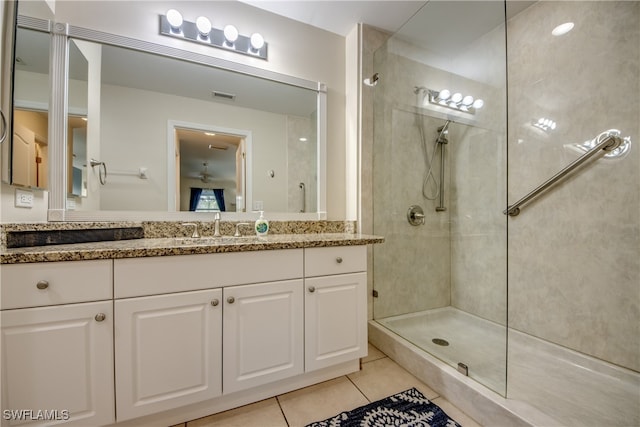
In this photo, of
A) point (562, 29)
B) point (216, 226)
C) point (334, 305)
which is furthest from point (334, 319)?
point (562, 29)

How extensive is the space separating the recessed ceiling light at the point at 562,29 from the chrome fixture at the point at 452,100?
1.85 feet

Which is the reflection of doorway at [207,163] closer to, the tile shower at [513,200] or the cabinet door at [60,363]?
the cabinet door at [60,363]

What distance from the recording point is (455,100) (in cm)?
184

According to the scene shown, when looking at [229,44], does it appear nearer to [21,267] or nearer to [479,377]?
[21,267]

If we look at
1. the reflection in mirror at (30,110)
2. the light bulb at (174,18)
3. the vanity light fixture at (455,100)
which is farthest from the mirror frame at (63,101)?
the vanity light fixture at (455,100)

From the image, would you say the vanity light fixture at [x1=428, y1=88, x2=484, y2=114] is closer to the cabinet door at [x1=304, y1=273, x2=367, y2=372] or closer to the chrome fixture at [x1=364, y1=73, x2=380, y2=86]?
the chrome fixture at [x1=364, y1=73, x2=380, y2=86]

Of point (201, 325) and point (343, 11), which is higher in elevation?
point (343, 11)

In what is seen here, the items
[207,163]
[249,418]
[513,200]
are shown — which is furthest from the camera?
[513,200]

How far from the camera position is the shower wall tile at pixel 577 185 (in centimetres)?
134

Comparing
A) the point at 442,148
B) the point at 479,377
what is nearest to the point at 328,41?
the point at 442,148

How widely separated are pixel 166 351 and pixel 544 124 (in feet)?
8.33

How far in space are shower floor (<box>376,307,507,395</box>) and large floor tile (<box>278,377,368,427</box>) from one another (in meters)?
0.55

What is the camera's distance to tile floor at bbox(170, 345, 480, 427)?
115 centimetres

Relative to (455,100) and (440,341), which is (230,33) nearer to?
(455,100)
